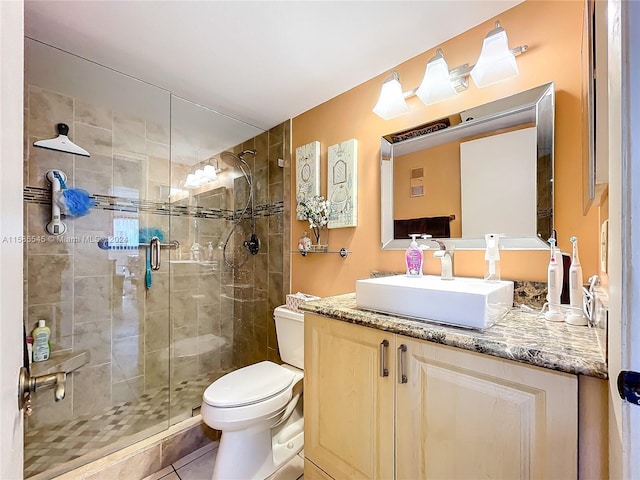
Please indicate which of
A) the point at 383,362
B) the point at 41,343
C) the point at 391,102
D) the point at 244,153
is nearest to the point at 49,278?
the point at 41,343

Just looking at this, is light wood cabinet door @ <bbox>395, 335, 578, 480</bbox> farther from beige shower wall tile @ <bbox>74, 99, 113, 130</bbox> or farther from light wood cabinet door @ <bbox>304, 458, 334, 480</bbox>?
beige shower wall tile @ <bbox>74, 99, 113, 130</bbox>

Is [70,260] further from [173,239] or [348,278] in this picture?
[348,278]

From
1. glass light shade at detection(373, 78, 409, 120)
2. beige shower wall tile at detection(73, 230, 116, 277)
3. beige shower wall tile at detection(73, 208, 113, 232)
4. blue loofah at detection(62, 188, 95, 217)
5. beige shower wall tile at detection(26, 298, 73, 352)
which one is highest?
glass light shade at detection(373, 78, 409, 120)

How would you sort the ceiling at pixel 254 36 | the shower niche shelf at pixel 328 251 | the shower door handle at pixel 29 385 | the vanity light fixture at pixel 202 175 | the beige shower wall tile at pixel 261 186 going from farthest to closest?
the beige shower wall tile at pixel 261 186 → the vanity light fixture at pixel 202 175 → the shower niche shelf at pixel 328 251 → the ceiling at pixel 254 36 → the shower door handle at pixel 29 385

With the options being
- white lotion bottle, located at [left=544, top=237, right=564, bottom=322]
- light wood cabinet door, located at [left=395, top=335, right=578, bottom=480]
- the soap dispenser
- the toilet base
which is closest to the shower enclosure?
the toilet base

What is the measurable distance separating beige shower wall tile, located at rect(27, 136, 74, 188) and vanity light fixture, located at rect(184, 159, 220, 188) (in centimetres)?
69

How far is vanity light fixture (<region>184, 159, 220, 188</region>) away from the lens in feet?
7.21

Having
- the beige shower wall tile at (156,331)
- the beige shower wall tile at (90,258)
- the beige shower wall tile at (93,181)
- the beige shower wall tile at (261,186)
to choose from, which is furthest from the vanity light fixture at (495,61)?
the beige shower wall tile at (156,331)

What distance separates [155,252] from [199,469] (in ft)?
4.44

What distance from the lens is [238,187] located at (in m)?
2.41

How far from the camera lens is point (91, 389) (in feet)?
5.71

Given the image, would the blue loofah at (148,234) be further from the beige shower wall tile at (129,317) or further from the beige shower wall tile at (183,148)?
the beige shower wall tile at (183,148)

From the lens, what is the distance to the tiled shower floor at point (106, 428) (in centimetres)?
147

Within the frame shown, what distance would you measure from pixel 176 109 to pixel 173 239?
93 centimetres
